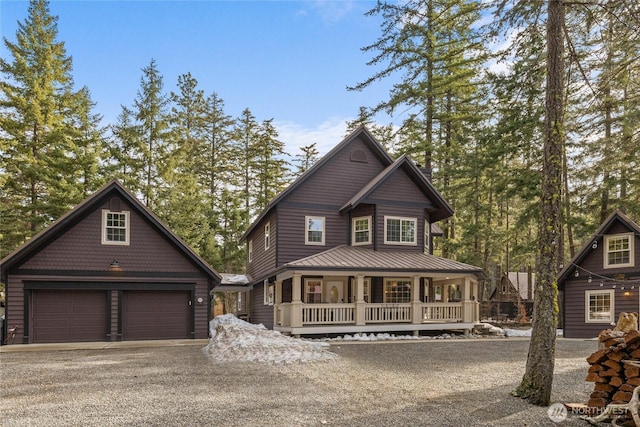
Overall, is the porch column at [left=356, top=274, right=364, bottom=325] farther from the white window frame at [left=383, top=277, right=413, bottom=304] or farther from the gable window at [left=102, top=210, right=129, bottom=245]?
the gable window at [left=102, top=210, right=129, bottom=245]

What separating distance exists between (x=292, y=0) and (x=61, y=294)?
13520 millimetres

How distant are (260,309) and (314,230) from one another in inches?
285

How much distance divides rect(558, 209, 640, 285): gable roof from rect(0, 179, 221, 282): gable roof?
15.5 metres

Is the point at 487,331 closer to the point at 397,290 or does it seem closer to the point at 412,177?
the point at 397,290

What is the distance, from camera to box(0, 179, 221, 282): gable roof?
55.4 ft

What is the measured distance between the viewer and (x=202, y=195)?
3594 centimetres

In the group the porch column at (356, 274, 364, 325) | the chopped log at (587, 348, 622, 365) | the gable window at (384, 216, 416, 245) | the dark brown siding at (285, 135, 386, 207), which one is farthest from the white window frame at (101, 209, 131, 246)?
the chopped log at (587, 348, 622, 365)

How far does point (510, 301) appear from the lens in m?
36.8

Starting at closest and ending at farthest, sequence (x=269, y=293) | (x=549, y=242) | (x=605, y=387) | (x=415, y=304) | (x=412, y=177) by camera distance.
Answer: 1. (x=605, y=387)
2. (x=549, y=242)
3. (x=415, y=304)
4. (x=412, y=177)
5. (x=269, y=293)

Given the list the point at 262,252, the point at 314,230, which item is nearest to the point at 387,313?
the point at 314,230

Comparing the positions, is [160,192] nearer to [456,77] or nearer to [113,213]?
[113,213]

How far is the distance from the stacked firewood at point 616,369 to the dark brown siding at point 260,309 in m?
18.1

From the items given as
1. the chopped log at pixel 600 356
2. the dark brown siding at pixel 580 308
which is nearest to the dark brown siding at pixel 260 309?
the dark brown siding at pixel 580 308

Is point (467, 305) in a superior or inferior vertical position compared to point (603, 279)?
inferior
